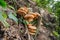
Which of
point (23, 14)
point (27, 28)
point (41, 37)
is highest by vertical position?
point (23, 14)

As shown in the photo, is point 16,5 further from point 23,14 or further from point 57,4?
point 57,4

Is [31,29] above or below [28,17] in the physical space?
below

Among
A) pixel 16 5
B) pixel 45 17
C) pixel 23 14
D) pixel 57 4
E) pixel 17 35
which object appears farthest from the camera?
pixel 57 4

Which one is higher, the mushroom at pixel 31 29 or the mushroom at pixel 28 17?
the mushroom at pixel 28 17

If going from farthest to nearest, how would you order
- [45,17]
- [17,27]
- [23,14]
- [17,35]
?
[45,17] → [23,14] → [17,27] → [17,35]

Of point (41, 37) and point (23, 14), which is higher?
point (23, 14)

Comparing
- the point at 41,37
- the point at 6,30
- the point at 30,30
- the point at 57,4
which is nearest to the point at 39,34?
the point at 41,37

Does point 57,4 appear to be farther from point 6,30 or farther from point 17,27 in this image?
point 6,30

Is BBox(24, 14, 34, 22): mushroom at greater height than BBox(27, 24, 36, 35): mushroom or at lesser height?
greater

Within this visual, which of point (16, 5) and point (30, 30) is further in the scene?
point (16, 5)
